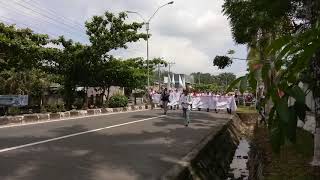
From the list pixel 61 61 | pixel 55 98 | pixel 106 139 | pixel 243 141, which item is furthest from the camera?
pixel 55 98

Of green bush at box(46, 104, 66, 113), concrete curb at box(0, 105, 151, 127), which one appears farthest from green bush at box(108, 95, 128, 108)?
green bush at box(46, 104, 66, 113)

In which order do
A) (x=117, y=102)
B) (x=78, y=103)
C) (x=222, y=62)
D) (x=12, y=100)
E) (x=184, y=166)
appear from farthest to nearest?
1. (x=117, y=102)
2. (x=78, y=103)
3. (x=12, y=100)
4. (x=222, y=62)
5. (x=184, y=166)

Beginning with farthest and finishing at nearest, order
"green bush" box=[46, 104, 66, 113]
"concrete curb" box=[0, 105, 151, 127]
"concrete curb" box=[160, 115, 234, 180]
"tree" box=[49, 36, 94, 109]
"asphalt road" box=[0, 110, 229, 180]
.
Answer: "tree" box=[49, 36, 94, 109], "green bush" box=[46, 104, 66, 113], "concrete curb" box=[0, 105, 151, 127], "asphalt road" box=[0, 110, 229, 180], "concrete curb" box=[160, 115, 234, 180]

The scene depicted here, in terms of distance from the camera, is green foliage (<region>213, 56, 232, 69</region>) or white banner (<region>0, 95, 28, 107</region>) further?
white banner (<region>0, 95, 28, 107</region>)

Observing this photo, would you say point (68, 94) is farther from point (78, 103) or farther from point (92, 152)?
point (92, 152)

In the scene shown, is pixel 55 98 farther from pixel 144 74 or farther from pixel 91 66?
pixel 144 74

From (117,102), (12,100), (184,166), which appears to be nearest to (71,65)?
(117,102)

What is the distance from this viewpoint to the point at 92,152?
12.0m

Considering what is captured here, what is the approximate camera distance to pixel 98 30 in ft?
115

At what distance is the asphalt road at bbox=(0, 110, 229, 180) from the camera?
934 cm

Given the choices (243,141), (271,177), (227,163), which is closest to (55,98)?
(243,141)

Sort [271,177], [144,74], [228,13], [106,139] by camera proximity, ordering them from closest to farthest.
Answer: [271,177], [106,139], [228,13], [144,74]

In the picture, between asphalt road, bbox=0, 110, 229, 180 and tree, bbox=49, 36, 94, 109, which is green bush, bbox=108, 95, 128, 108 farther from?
asphalt road, bbox=0, 110, 229, 180

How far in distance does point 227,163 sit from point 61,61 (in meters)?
19.2
